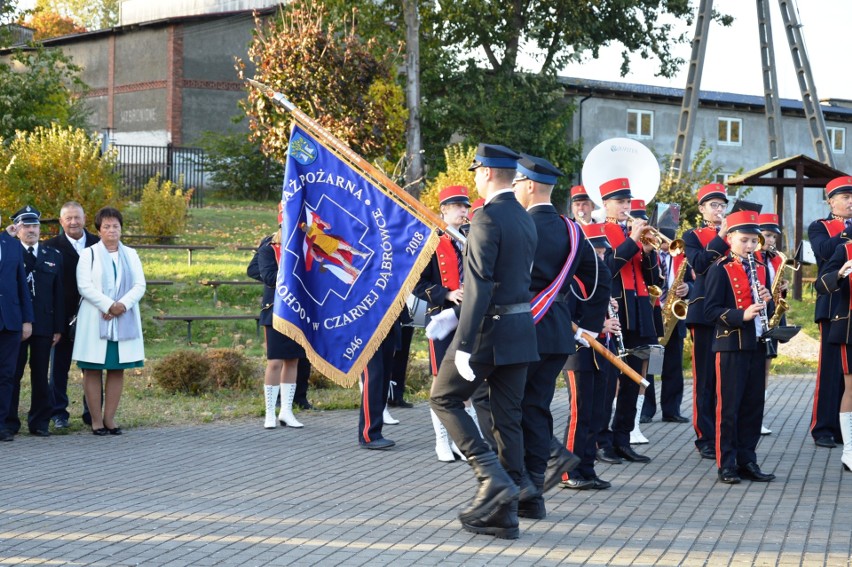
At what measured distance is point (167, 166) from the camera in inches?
1459

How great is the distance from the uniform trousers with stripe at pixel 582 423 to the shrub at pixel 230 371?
6106mm

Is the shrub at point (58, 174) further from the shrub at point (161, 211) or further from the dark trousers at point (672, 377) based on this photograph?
the dark trousers at point (672, 377)

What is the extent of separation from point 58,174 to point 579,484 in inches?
679

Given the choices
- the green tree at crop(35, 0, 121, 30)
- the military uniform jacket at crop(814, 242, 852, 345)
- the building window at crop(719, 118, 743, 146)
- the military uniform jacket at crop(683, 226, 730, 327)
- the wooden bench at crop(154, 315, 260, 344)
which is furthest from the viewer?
the green tree at crop(35, 0, 121, 30)

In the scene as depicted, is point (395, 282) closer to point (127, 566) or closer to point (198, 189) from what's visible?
point (127, 566)

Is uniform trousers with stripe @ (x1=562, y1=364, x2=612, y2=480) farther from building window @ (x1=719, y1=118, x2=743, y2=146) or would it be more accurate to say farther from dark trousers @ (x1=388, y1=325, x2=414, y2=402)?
building window @ (x1=719, y1=118, x2=743, y2=146)

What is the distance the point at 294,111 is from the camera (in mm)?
8742

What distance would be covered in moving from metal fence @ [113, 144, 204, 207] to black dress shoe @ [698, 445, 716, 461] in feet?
89.0

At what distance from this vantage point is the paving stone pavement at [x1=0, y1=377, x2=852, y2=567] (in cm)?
633

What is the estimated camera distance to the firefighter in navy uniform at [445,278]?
906 centimetres

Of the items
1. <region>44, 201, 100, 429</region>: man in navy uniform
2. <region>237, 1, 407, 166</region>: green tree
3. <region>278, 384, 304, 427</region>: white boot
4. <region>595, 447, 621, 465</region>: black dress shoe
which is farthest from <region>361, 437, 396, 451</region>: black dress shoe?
<region>237, 1, 407, 166</region>: green tree

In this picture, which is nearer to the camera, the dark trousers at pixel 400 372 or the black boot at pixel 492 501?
the black boot at pixel 492 501

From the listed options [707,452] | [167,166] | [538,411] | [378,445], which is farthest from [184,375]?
[167,166]

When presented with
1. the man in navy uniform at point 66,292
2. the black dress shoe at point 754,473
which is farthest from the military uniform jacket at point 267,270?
the black dress shoe at point 754,473
